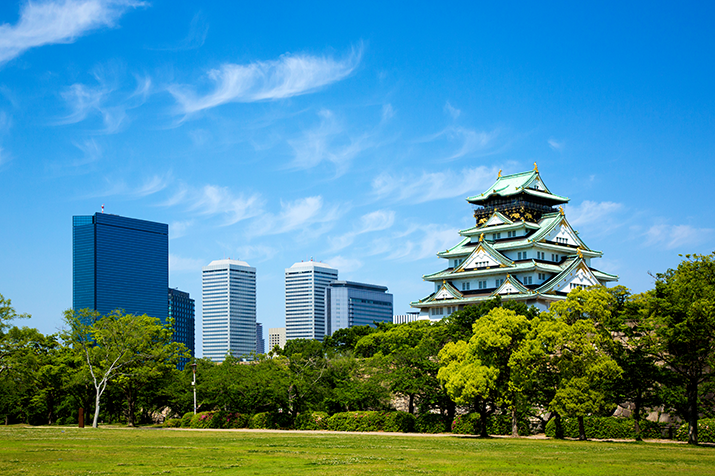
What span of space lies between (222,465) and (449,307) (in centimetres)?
6139

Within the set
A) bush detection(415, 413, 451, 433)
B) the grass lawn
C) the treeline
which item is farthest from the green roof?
the grass lawn

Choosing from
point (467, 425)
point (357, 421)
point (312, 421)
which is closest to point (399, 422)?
point (357, 421)

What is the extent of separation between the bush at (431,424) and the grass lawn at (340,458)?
1284 cm

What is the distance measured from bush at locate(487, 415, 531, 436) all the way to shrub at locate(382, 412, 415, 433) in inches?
219

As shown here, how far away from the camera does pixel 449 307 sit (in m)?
80.8

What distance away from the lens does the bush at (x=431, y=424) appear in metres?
44.3

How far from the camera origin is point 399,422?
45156mm

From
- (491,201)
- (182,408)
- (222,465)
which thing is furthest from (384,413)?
(491,201)

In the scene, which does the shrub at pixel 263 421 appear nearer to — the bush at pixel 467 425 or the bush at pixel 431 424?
the bush at pixel 431 424

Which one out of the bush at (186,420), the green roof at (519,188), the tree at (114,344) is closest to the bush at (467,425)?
the bush at (186,420)

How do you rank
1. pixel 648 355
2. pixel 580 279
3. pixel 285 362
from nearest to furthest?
pixel 648 355, pixel 285 362, pixel 580 279

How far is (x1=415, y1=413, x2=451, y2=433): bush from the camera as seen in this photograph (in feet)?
145

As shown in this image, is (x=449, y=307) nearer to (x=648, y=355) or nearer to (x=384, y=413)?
(x=384, y=413)

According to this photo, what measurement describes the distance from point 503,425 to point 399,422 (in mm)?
7189
